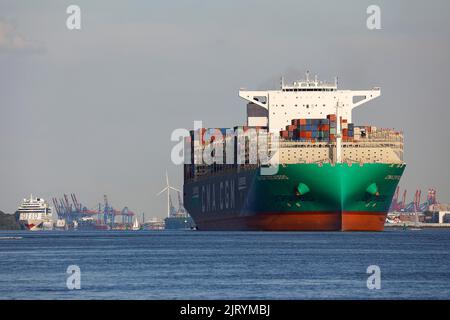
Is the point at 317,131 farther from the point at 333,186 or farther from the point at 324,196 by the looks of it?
the point at 324,196

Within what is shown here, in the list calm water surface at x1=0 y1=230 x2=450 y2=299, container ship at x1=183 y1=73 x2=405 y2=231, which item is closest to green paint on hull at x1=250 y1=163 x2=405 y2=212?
container ship at x1=183 y1=73 x2=405 y2=231

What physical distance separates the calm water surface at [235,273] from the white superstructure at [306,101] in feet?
153

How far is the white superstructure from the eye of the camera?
134 meters

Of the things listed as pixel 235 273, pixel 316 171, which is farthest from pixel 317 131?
pixel 235 273

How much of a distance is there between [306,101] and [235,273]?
7676cm

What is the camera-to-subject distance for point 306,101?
440 feet

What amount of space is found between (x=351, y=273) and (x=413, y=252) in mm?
26228

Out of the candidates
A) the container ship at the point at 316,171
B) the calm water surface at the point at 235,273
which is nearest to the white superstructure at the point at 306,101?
the container ship at the point at 316,171

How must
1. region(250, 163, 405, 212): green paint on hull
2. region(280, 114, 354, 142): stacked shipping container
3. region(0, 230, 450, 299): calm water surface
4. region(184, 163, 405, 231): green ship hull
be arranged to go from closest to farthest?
region(0, 230, 450, 299): calm water surface, region(250, 163, 405, 212): green paint on hull, region(184, 163, 405, 231): green ship hull, region(280, 114, 354, 142): stacked shipping container

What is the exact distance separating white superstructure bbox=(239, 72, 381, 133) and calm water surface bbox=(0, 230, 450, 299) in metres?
46.7

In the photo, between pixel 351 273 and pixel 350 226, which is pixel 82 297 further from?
pixel 350 226

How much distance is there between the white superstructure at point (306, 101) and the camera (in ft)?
440

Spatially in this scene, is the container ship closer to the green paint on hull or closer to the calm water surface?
the green paint on hull
